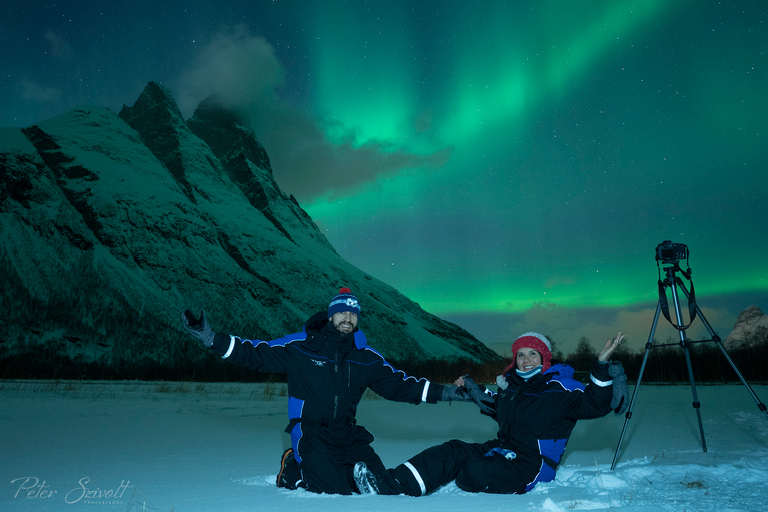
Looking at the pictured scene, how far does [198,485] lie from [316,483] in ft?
3.27

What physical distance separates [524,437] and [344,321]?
1.71 meters

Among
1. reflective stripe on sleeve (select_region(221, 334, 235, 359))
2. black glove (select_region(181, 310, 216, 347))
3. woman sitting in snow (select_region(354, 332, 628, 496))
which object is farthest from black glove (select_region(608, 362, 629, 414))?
black glove (select_region(181, 310, 216, 347))

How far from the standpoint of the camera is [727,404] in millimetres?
11523

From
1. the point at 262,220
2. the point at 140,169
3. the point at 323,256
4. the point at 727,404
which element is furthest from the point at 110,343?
the point at 727,404

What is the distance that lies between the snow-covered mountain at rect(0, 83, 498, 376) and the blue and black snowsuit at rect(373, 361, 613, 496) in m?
46.3

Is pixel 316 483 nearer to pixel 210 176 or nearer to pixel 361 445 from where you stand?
pixel 361 445

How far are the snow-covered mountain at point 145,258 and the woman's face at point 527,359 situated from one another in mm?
46308

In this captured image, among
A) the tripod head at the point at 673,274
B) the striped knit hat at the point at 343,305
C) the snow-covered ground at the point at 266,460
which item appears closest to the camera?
the snow-covered ground at the point at 266,460

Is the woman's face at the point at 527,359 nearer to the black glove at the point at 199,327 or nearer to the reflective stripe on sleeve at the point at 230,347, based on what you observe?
the reflective stripe on sleeve at the point at 230,347

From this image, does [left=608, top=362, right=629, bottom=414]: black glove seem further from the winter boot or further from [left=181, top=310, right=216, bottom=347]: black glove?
[left=181, top=310, right=216, bottom=347]: black glove

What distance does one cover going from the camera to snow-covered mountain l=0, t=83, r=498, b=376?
163 feet

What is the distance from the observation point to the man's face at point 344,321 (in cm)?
450

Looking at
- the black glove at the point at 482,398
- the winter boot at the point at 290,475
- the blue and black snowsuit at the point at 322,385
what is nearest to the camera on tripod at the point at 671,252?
the black glove at the point at 482,398

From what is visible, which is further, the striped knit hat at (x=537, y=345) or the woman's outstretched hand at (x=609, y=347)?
the striped knit hat at (x=537, y=345)
